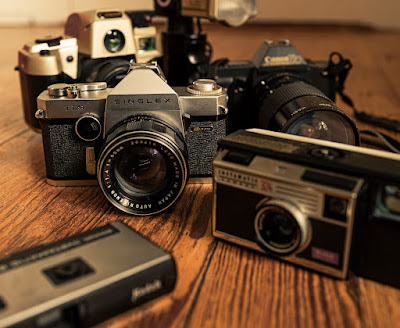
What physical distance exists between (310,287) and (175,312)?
0.56 ft

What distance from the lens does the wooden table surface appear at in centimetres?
61

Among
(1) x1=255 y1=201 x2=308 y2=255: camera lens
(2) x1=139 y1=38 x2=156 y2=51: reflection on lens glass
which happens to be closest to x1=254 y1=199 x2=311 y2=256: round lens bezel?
(1) x1=255 y1=201 x2=308 y2=255: camera lens

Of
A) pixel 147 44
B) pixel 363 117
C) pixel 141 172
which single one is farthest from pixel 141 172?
pixel 363 117

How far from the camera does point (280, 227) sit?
683 mm

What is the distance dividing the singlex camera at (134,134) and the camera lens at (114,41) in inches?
10.4

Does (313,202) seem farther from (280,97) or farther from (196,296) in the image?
(280,97)

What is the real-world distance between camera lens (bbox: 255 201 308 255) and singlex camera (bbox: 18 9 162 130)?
0.51 metres

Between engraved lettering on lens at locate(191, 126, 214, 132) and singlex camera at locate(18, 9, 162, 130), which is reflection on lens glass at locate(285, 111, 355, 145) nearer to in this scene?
engraved lettering on lens at locate(191, 126, 214, 132)

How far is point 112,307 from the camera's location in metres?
0.58

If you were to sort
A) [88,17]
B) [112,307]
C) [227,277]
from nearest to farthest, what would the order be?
[112,307], [227,277], [88,17]

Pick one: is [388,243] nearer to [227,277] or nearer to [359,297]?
[359,297]

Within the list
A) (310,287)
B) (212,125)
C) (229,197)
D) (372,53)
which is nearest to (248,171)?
(229,197)

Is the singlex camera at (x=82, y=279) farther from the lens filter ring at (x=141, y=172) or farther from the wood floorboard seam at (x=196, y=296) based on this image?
the lens filter ring at (x=141, y=172)

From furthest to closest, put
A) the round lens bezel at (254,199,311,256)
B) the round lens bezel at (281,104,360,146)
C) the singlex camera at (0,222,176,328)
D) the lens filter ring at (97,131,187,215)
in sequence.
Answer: the round lens bezel at (281,104,360,146), the lens filter ring at (97,131,187,215), the round lens bezel at (254,199,311,256), the singlex camera at (0,222,176,328)
